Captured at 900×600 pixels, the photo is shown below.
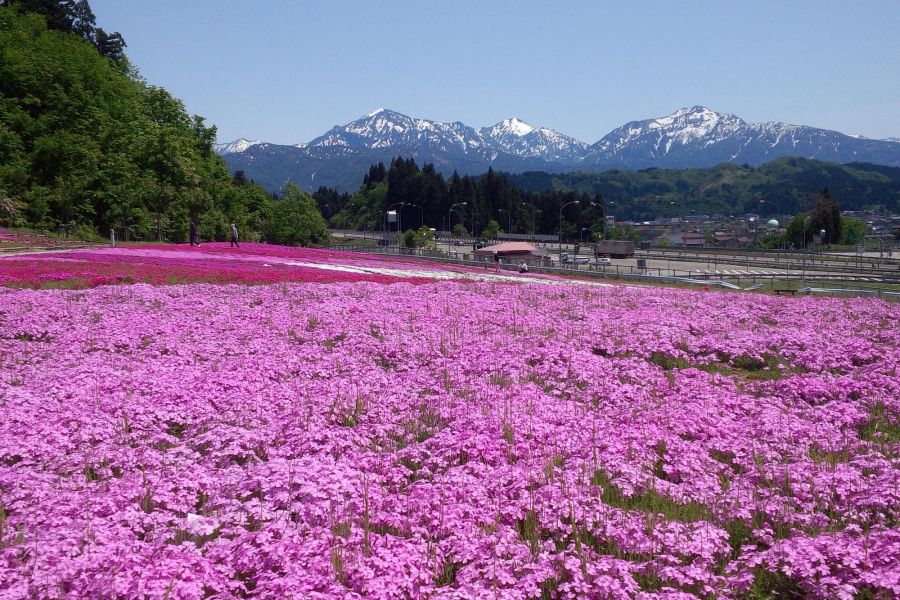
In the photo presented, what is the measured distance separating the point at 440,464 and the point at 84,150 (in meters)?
70.0

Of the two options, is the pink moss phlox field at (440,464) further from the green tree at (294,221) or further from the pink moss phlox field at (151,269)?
the green tree at (294,221)

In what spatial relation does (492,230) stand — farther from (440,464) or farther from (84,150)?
(440,464)

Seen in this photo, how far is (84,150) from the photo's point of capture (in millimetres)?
64062

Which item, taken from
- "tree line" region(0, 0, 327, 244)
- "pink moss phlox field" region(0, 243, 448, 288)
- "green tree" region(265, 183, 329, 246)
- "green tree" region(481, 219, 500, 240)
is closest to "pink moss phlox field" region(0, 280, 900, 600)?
"pink moss phlox field" region(0, 243, 448, 288)

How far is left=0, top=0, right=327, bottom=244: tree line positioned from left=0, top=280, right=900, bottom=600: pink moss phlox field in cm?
5143

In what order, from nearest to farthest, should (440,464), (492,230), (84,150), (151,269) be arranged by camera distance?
(440,464), (151,269), (84,150), (492,230)

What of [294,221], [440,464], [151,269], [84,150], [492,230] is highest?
[84,150]

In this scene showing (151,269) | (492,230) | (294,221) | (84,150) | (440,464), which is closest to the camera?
(440,464)

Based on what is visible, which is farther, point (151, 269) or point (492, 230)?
point (492, 230)

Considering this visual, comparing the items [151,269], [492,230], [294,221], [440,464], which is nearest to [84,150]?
[151,269]

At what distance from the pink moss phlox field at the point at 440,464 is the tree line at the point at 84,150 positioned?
51.4 metres

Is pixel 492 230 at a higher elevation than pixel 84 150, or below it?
below

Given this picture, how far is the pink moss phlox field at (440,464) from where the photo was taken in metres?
5.07

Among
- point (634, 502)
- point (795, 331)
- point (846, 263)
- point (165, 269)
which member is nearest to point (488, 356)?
point (634, 502)
